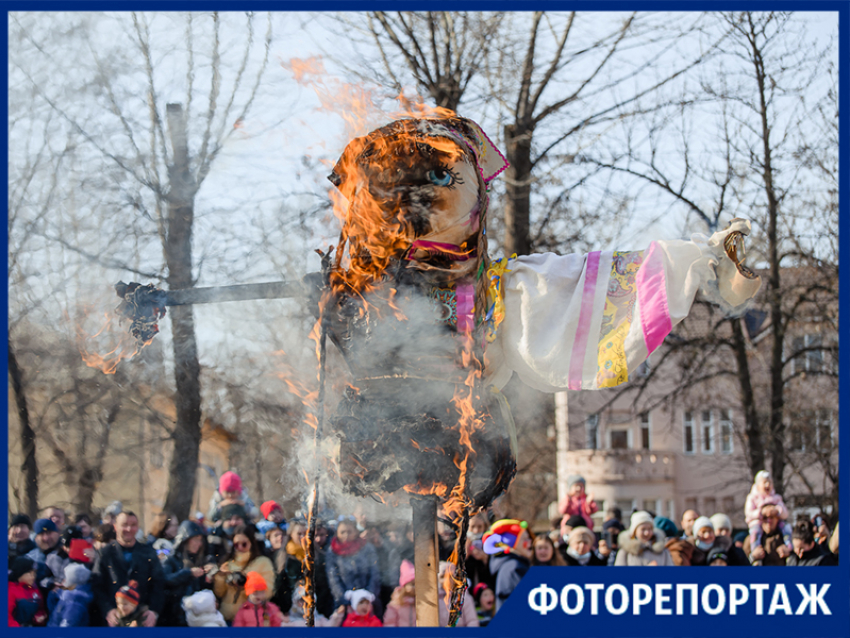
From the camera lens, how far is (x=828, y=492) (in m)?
8.66

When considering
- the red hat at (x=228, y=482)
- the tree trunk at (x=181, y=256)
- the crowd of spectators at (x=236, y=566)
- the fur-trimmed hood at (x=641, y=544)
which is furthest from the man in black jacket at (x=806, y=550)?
the tree trunk at (x=181, y=256)

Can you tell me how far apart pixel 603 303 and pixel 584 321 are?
88 millimetres

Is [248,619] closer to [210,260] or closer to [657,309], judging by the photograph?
[210,260]

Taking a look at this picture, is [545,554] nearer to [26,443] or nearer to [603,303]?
[603,303]

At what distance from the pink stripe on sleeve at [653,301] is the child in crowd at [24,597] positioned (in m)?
4.02

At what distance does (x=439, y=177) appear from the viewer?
2.55 metres

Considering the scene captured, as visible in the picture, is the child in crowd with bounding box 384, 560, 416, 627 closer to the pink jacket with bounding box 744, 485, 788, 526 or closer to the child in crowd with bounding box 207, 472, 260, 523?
the child in crowd with bounding box 207, 472, 260, 523

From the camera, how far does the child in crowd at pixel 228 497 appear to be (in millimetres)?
5074

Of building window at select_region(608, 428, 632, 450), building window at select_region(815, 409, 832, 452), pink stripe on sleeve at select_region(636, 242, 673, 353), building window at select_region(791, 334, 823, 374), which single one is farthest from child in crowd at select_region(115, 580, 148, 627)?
building window at select_region(608, 428, 632, 450)

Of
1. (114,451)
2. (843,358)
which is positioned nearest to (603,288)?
(843,358)

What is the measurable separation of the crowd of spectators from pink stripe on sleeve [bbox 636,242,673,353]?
92.6 inches

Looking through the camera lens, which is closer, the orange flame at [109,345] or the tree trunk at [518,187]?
the orange flame at [109,345]

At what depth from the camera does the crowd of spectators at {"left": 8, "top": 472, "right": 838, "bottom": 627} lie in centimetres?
471

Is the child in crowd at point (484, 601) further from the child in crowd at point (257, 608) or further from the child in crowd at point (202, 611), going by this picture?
the child in crowd at point (202, 611)
